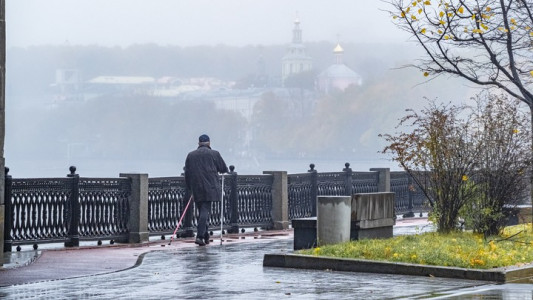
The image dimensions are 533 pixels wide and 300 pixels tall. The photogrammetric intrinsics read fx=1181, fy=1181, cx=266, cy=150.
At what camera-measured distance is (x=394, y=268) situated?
14.5 m

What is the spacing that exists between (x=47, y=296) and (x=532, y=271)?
591cm

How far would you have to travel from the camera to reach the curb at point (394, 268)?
13.8 m

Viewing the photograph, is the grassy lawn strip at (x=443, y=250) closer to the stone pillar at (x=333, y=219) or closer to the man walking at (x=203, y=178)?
the stone pillar at (x=333, y=219)

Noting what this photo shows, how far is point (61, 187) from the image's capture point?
20.6 metres

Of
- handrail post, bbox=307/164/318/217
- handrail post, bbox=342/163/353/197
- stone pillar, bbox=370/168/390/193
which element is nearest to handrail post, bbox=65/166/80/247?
handrail post, bbox=307/164/318/217

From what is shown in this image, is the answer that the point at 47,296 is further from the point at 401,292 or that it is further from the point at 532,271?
the point at 532,271

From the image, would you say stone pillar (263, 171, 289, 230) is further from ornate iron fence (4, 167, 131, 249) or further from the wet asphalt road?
the wet asphalt road

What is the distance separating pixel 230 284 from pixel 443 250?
10.5 ft

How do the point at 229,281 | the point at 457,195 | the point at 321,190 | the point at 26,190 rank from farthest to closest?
the point at 321,190
the point at 26,190
the point at 457,195
the point at 229,281

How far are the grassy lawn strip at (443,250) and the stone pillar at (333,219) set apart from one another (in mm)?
336

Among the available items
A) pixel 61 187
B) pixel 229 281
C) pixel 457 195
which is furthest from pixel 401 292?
pixel 61 187

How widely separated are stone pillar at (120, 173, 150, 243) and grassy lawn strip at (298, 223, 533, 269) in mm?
5886

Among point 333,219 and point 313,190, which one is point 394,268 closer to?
point 333,219

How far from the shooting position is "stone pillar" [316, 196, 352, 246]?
1669 cm
